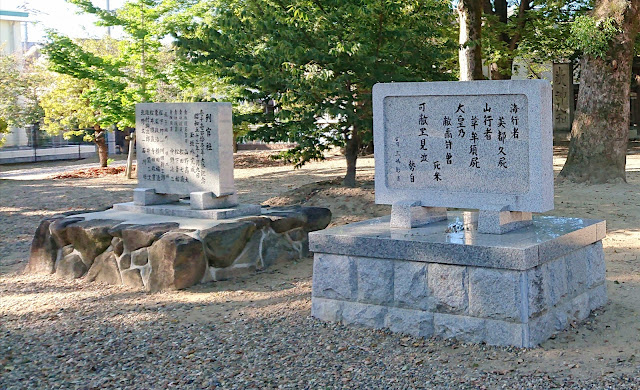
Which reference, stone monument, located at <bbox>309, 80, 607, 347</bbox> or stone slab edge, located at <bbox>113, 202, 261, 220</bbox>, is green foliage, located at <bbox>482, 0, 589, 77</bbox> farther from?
stone monument, located at <bbox>309, 80, 607, 347</bbox>

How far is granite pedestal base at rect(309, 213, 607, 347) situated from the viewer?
5.02 meters

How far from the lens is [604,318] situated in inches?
223

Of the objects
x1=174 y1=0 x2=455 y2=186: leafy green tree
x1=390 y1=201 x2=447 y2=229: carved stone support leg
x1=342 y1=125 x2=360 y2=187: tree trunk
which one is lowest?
x1=390 y1=201 x2=447 y2=229: carved stone support leg

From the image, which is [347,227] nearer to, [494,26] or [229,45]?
[229,45]

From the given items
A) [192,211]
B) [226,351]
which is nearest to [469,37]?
[192,211]

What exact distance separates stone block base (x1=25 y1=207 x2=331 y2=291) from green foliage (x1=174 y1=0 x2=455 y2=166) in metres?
2.63

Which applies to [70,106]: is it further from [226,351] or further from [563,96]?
[226,351]

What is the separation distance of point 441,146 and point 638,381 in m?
2.29

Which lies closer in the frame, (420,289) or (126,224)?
(420,289)

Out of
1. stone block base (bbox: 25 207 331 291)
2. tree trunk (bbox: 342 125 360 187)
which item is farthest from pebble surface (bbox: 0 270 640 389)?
tree trunk (bbox: 342 125 360 187)

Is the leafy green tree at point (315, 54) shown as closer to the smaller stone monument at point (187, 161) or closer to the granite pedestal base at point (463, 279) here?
the smaller stone monument at point (187, 161)

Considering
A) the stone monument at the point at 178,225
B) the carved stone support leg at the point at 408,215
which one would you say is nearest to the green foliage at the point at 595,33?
the stone monument at the point at 178,225

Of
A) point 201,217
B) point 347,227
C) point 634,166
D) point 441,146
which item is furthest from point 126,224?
point 634,166

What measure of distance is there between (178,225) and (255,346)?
2674mm
